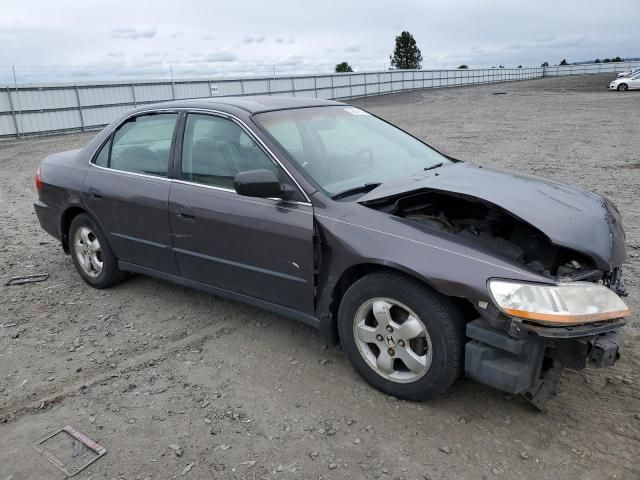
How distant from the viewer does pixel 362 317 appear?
10.3ft

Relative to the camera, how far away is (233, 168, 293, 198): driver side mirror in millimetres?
3266

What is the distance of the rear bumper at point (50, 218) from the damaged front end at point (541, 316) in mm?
3557

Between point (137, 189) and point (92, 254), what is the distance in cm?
107

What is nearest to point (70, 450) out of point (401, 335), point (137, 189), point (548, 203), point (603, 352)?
point (401, 335)

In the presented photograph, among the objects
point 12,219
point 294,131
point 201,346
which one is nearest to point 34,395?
point 201,346

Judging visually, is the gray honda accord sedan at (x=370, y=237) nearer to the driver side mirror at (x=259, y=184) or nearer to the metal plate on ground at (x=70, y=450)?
the driver side mirror at (x=259, y=184)

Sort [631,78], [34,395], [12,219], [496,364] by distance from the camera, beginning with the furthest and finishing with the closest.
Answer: [631,78] < [12,219] < [34,395] < [496,364]

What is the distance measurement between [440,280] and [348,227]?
0.64 metres

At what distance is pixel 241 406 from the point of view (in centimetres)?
315

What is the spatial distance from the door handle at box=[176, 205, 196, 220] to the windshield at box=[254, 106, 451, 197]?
31.6 inches

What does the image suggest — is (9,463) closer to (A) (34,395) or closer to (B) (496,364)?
(A) (34,395)

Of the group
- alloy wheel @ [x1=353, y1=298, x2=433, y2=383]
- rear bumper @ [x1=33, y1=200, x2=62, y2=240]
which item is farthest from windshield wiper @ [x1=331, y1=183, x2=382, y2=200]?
rear bumper @ [x1=33, y1=200, x2=62, y2=240]

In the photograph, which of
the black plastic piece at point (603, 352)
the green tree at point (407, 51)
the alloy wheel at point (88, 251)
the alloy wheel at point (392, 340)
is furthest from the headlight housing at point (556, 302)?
the green tree at point (407, 51)

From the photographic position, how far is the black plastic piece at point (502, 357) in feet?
8.59
